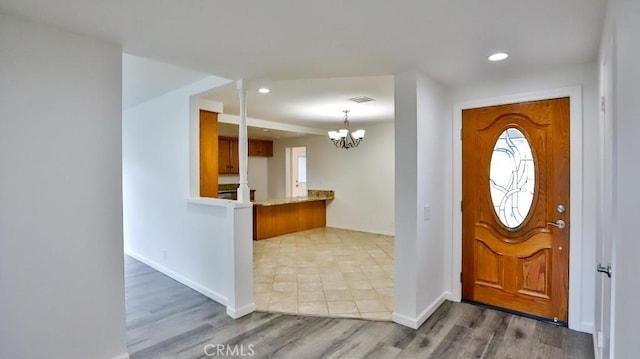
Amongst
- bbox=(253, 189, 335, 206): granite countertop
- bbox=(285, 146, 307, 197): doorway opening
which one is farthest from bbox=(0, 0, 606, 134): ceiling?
bbox=(285, 146, 307, 197): doorway opening

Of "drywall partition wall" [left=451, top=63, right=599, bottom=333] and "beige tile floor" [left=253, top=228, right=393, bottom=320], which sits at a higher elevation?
"drywall partition wall" [left=451, top=63, right=599, bottom=333]

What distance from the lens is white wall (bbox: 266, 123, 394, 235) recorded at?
679 centimetres

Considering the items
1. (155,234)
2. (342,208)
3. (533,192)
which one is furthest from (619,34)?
(342,208)

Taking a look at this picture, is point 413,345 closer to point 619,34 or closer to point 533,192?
point 533,192

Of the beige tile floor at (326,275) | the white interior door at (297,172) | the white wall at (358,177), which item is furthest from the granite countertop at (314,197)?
the white interior door at (297,172)

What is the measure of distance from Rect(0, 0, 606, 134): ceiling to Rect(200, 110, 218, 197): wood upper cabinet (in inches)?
36.2

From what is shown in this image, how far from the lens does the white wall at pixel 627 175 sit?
4.02 ft

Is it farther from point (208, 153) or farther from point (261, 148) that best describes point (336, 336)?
point (261, 148)

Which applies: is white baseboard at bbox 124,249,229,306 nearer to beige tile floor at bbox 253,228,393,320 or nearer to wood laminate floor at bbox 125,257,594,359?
wood laminate floor at bbox 125,257,594,359

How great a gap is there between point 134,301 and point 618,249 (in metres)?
3.95

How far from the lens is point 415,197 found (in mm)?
2867

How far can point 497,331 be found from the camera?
2793 mm

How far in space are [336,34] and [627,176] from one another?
166 cm

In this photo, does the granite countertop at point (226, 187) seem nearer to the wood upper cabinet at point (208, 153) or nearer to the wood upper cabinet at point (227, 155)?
the wood upper cabinet at point (227, 155)
